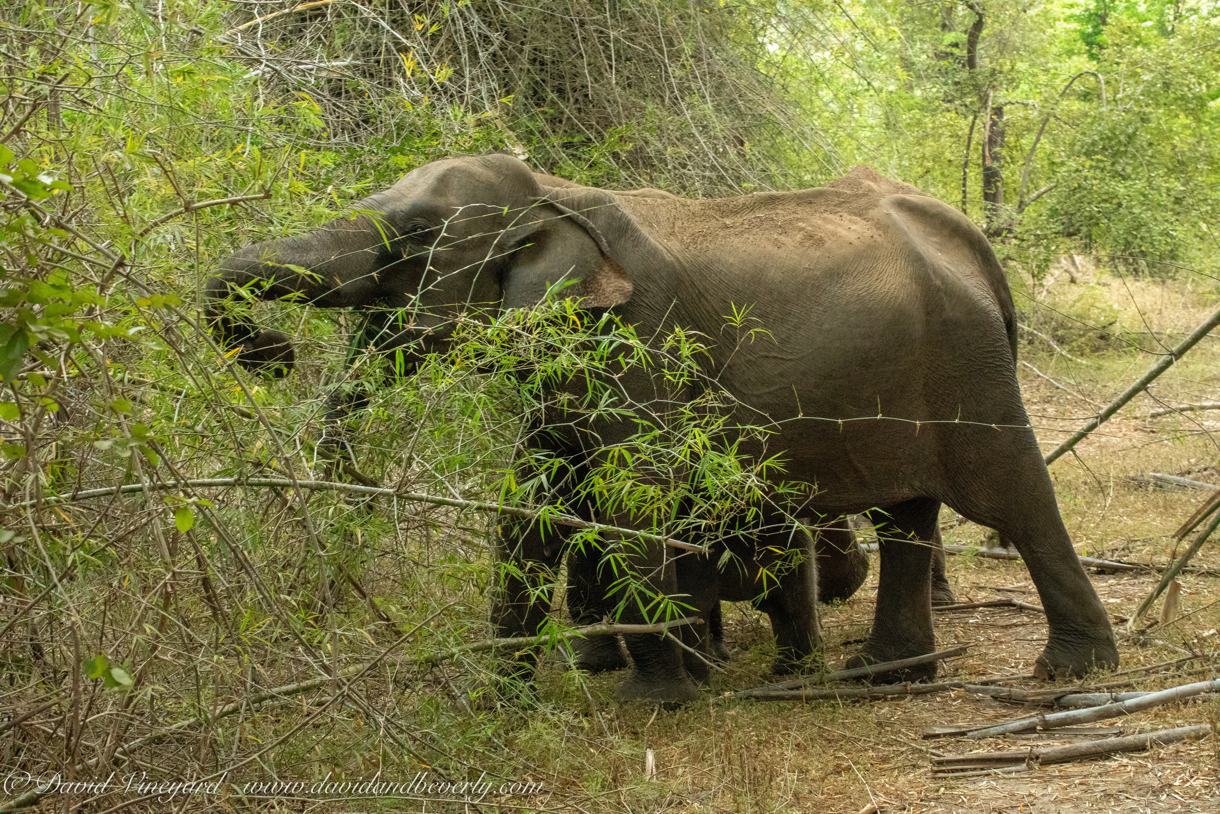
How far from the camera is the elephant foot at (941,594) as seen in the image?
6836 mm

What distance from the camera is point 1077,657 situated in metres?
5.09

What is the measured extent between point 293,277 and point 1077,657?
366 centimetres

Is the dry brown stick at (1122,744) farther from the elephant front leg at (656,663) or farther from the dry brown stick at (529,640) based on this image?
the elephant front leg at (656,663)

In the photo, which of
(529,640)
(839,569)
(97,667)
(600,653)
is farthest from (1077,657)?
(97,667)

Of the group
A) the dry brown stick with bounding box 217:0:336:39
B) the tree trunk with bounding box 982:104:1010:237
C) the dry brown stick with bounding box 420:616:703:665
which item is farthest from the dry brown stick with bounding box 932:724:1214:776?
the tree trunk with bounding box 982:104:1010:237

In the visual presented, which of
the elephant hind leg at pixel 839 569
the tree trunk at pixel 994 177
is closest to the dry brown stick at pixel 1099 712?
the elephant hind leg at pixel 839 569

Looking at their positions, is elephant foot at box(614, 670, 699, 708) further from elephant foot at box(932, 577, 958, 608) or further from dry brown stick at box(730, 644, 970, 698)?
elephant foot at box(932, 577, 958, 608)

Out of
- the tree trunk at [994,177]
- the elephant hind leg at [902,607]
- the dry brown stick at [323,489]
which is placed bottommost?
the elephant hind leg at [902,607]

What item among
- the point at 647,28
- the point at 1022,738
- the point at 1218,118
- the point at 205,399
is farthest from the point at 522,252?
the point at 1218,118

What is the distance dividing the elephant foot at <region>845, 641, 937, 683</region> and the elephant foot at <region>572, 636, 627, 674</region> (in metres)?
1.18

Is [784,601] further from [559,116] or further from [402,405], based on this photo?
[559,116]

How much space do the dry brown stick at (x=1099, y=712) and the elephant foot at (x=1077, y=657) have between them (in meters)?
0.72

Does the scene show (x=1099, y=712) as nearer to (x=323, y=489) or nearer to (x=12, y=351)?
(x=323, y=489)

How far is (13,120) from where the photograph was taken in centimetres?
309
